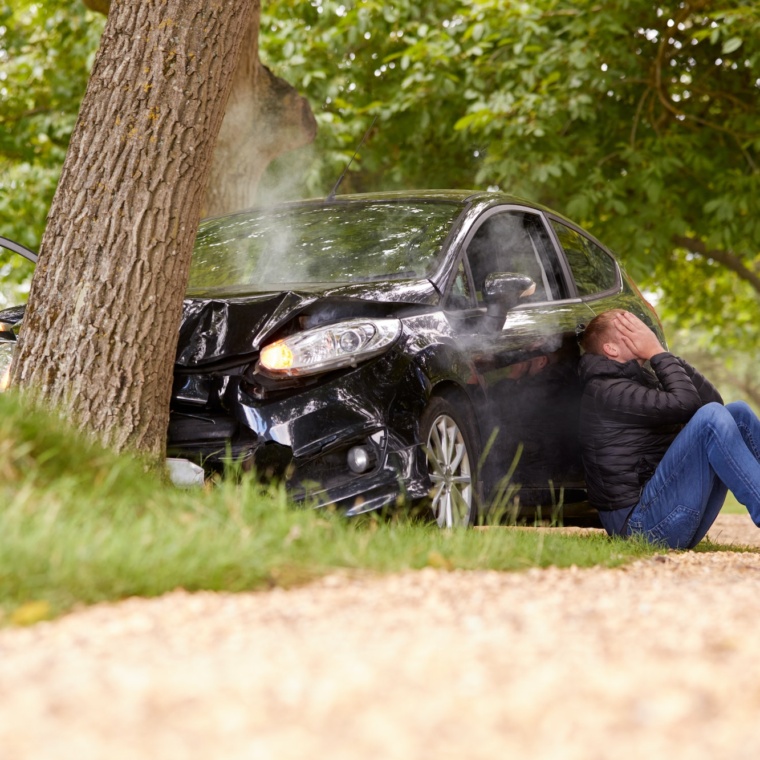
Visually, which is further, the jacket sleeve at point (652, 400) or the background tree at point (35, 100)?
the background tree at point (35, 100)

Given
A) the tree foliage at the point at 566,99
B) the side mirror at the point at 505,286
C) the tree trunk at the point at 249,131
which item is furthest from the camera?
the tree foliage at the point at 566,99

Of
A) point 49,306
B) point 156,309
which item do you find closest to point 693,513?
point 156,309

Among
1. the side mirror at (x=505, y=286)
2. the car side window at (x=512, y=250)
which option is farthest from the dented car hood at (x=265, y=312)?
the car side window at (x=512, y=250)

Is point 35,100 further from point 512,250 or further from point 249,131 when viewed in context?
point 512,250

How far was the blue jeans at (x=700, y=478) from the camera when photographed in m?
5.55

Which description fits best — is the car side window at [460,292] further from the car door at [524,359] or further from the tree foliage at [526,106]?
the tree foliage at [526,106]

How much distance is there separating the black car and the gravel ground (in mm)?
1217

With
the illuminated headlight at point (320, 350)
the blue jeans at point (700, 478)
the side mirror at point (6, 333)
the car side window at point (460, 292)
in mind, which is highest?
the car side window at point (460, 292)

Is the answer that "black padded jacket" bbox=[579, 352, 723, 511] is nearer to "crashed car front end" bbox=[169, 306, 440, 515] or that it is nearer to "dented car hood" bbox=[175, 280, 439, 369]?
"dented car hood" bbox=[175, 280, 439, 369]

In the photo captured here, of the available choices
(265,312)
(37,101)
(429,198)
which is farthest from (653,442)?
(37,101)

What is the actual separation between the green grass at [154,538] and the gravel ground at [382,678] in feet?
0.29

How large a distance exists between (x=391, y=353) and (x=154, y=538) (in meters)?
1.60

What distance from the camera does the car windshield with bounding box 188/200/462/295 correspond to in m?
5.40

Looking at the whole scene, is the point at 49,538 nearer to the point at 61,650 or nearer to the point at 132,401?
the point at 61,650
